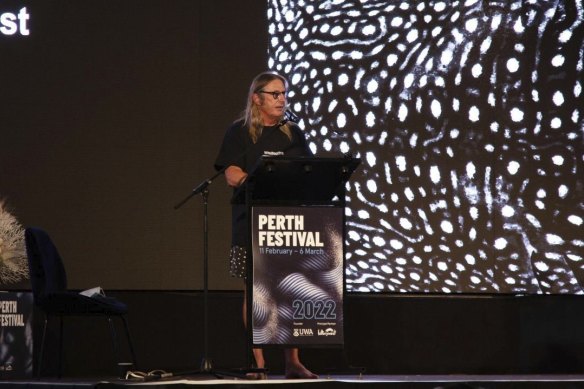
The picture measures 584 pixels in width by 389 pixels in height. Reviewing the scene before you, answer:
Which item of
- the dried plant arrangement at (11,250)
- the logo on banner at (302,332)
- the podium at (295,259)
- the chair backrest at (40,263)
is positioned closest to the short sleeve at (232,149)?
the podium at (295,259)

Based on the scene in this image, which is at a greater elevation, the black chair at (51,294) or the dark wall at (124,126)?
the dark wall at (124,126)

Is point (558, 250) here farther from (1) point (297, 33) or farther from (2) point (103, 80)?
(2) point (103, 80)

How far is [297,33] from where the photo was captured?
577 centimetres

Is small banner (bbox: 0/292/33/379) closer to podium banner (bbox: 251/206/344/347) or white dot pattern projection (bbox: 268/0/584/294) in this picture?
podium banner (bbox: 251/206/344/347)

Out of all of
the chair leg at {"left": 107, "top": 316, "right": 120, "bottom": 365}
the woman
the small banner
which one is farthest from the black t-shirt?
the small banner

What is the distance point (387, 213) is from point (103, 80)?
185 centimetres

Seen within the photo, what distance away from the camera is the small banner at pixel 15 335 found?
4895mm

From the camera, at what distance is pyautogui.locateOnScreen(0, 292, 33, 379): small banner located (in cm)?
489

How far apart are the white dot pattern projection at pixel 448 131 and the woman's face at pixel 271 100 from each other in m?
1.45

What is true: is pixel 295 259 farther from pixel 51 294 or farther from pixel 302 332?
pixel 51 294

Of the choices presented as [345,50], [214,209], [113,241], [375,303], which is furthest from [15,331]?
[345,50]

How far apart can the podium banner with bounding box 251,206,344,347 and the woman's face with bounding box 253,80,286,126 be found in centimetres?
62

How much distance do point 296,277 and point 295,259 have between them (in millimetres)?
70

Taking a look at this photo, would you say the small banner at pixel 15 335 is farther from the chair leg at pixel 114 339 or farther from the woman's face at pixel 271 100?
the woman's face at pixel 271 100
